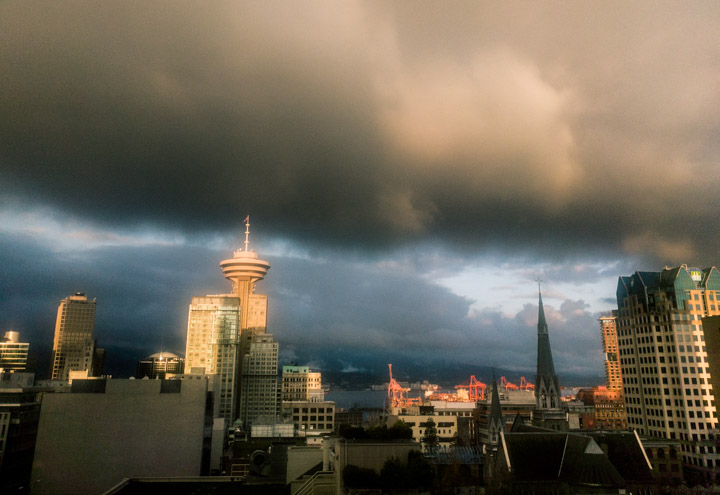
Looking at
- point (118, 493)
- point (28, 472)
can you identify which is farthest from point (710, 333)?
point (28, 472)

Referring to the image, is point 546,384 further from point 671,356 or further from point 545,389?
point 671,356

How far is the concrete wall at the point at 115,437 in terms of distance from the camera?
84.8m

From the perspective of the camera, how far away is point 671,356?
404ft

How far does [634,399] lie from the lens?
433 ft

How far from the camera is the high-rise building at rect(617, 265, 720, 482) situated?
379ft

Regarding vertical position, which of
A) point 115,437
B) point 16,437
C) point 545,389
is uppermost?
point 545,389

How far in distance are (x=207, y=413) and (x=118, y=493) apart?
2806 cm

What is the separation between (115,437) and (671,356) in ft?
406

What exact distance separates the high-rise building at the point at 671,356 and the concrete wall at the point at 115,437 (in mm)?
101717

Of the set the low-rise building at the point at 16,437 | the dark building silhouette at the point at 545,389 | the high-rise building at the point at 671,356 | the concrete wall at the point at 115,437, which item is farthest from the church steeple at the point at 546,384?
the low-rise building at the point at 16,437

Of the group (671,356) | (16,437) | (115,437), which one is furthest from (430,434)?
(16,437)

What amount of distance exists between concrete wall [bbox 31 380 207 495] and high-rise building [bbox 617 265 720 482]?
102 m

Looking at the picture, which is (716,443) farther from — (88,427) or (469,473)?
(88,427)

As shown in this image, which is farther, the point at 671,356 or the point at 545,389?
the point at 671,356
